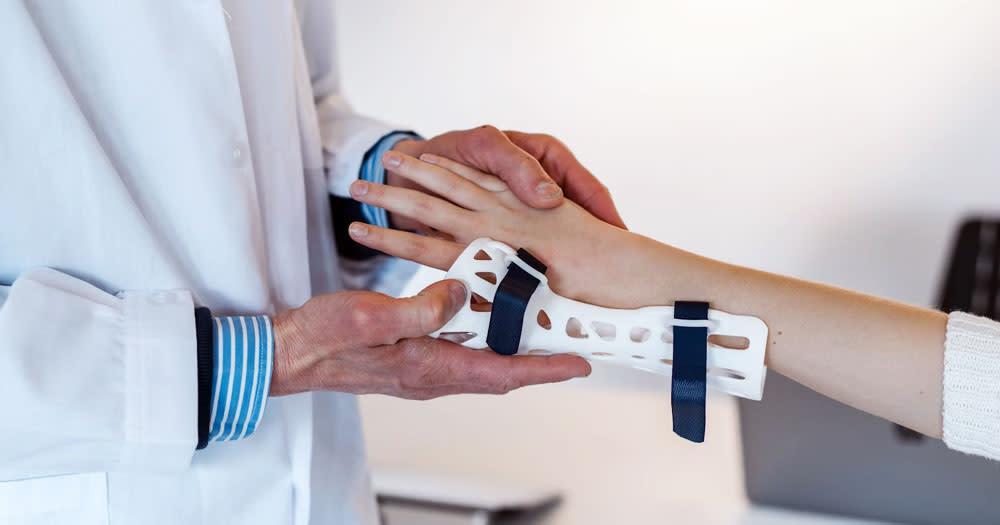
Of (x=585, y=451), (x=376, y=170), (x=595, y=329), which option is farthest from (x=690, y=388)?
(x=585, y=451)

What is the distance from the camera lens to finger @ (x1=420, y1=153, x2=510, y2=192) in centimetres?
105

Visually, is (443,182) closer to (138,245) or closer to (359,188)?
(359,188)

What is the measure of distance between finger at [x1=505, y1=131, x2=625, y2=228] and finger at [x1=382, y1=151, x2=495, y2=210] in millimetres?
88

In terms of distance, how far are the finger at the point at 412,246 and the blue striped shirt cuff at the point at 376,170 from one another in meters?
0.11

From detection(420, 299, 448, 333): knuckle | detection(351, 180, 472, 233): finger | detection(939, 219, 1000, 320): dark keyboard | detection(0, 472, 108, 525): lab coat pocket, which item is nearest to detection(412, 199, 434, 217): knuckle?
detection(351, 180, 472, 233): finger

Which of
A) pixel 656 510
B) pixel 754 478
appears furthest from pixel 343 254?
pixel 754 478

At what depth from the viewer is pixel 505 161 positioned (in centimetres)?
101

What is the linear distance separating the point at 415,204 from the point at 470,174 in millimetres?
86

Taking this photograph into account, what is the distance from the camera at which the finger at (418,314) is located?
A: 30.7 inches

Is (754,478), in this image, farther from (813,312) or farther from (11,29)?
(11,29)

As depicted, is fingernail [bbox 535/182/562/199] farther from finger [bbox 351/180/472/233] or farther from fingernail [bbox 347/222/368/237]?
fingernail [bbox 347/222/368/237]

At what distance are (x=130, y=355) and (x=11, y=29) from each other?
0.29 m

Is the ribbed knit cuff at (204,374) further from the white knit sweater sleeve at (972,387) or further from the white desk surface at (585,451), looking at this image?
the white desk surface at (585,451)

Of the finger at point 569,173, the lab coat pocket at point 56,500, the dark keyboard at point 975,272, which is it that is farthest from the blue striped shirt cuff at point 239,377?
the dark keyboard at point 975,272
